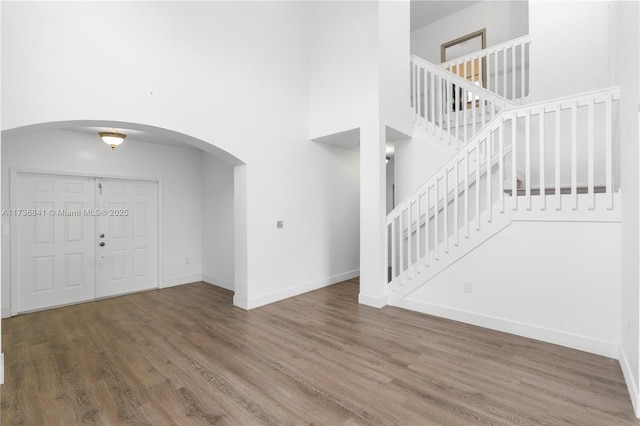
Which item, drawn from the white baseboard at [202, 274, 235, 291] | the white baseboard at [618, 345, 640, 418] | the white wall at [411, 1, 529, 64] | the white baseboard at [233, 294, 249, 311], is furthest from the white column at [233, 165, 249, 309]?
the white wall at [411, 1, 529, 64]

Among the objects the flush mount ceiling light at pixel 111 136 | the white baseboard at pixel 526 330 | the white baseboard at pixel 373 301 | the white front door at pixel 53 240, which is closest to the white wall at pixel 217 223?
the flush mount ceiling light at pixel 111 136

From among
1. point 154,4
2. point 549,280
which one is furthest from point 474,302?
point 154,4

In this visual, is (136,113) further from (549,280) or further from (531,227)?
(549,280)

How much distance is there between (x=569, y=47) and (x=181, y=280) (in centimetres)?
736

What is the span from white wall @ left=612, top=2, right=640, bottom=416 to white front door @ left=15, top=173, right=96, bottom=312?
6.37 m

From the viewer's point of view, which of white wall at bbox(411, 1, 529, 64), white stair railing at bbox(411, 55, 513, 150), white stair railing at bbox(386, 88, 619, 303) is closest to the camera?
white stair railing at bbox(386, 88, 619, 303)

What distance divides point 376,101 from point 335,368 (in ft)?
11.2

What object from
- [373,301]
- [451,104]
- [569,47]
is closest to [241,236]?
[373,301]

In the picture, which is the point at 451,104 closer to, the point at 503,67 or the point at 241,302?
the point at 503,67

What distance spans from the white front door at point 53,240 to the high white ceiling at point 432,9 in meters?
7.59

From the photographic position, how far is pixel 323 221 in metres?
5.35

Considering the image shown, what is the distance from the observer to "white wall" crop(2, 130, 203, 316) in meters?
4.06

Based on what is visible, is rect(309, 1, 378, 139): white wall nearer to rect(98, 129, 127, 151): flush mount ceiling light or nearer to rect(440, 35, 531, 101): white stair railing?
rect(440, 35, 531, 101): white stair railing

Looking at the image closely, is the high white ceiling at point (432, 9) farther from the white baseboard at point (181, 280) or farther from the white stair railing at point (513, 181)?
the white baseboard at point (181, 280)
